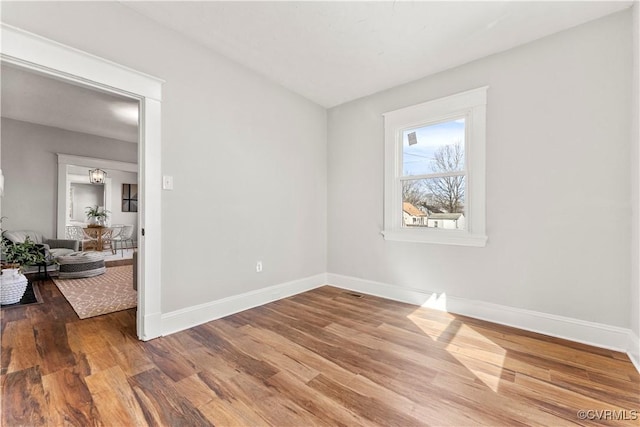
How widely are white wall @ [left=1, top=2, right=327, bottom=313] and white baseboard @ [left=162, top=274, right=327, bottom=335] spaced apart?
0.06 meters

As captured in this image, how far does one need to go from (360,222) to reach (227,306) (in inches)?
77.3

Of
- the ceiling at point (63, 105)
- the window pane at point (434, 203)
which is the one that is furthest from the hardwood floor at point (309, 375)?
the ceiling at point (63, 105)

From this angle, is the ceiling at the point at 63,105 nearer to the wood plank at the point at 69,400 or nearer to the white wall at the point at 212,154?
the white wall at the point at 212,154

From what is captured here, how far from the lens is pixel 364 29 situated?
229 cm

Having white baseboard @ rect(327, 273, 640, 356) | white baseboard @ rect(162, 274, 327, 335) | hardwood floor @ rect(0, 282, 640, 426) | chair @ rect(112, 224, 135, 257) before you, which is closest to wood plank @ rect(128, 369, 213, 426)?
hardwood floor @ rect(0, 282, 640, 426)

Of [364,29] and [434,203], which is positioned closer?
[364,29]

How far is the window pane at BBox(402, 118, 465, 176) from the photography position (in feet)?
9.52

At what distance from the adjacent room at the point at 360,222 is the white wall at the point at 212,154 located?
0.06ft

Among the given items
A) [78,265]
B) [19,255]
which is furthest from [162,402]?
[78,265]

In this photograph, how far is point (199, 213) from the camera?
8.34ft

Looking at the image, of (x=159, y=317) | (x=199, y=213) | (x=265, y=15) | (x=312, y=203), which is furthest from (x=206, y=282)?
(x=265, y=15)

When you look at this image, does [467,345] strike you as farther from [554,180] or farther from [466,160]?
[466,160]

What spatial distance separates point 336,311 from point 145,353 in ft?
5.71

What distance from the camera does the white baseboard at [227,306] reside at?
2.36 meters
